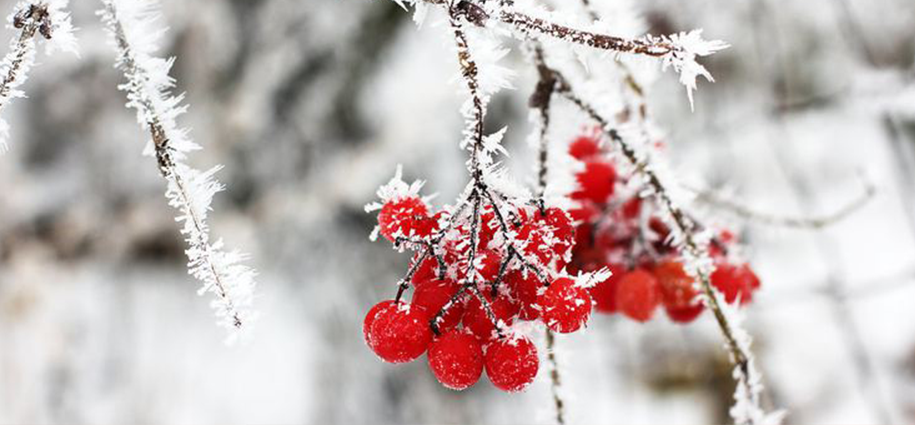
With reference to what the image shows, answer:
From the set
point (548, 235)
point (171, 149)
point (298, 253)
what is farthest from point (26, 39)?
point (298, 253)

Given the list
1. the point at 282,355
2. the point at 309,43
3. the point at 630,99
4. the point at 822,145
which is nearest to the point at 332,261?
the point at 282,355

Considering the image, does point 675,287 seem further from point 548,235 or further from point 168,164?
point 168,164

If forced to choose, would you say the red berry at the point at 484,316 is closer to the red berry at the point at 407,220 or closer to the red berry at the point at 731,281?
the red berry at the point at 407,220

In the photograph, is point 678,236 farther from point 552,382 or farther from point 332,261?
point 332,261

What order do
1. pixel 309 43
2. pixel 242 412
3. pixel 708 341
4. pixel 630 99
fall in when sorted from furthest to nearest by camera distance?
pixel 708 341 < pixel 242 412 < pixel 309 43 < pixel 630 99

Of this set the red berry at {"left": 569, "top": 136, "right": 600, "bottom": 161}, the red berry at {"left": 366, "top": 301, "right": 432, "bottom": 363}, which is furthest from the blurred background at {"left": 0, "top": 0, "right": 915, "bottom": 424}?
the red berry at {"left": 366, "top": 301, "right": 432, "bottom": 363}

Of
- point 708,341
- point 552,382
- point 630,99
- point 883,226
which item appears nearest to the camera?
point 552,382
